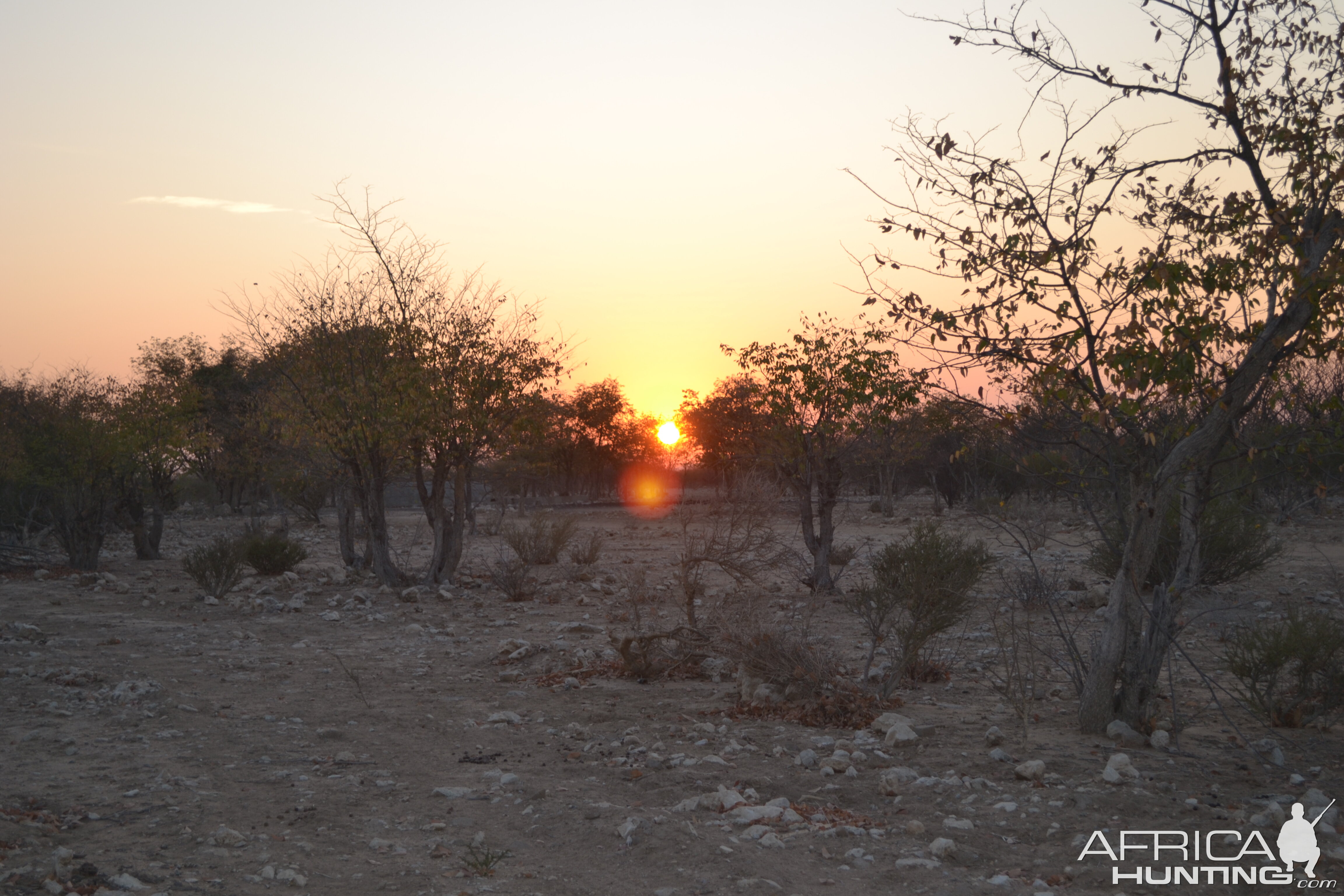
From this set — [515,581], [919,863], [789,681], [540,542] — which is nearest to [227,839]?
[919,863]

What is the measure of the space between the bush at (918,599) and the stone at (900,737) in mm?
1130

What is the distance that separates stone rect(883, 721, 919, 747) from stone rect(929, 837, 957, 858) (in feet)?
5.86

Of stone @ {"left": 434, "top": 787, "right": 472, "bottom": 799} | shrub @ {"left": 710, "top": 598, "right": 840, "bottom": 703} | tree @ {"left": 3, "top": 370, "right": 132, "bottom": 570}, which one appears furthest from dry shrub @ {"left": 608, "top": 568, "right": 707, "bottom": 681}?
tree @ {"left": 3, "top": 370, "right": 132, "bottom": 570}

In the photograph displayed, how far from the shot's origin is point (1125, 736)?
6.08 m

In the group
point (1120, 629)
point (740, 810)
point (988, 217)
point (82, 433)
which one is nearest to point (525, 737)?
point (740, 810)

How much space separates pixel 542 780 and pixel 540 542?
1566 cm

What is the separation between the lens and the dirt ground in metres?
4.26

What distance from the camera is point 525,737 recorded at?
6.93 meters

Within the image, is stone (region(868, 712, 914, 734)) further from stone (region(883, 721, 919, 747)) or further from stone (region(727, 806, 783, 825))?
stone (region(727, 806, 783, 825))

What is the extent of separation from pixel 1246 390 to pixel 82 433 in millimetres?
21900

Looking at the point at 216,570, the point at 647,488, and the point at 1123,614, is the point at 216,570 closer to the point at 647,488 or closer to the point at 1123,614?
the point at 1123,614

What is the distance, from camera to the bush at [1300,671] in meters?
6.38

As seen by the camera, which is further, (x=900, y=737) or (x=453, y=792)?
(x=900, y=737)

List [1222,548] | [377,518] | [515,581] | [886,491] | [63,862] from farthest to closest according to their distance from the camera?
1. [886,491]
2. [377,518]
3. [515,581]
4. [1222,548]
5. [63,862]
